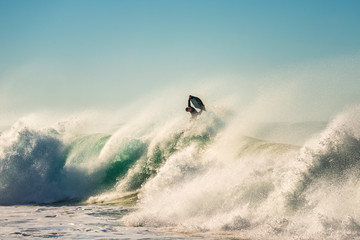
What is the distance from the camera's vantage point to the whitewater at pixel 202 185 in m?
8.26

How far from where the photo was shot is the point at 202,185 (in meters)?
10.7

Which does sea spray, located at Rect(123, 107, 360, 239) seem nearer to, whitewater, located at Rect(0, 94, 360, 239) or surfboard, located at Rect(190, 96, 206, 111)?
whitewater, located at Rect(0, 94, 360, 239)

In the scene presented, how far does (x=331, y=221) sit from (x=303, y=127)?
1690 centimetres

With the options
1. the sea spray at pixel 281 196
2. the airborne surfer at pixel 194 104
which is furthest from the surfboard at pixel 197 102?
the sea spray at pixel 281 196

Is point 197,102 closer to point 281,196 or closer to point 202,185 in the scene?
point 202,185

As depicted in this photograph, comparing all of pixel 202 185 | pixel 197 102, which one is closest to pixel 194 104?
pixel 197 102

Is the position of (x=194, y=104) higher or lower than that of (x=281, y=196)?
higher

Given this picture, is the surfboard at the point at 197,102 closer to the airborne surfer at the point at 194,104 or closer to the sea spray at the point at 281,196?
the airborne surfer at the point at 194,104

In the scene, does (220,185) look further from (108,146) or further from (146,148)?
(108,146)

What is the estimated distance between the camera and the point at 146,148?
19.6 m

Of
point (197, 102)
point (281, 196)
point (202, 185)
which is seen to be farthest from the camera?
point (197, 102)

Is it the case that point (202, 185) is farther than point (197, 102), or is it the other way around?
point (197, 102)

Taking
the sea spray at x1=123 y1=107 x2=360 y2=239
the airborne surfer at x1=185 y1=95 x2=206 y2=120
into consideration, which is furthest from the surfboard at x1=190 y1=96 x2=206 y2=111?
the sea spray at x1=123 y1=107 x2=360 y2=239

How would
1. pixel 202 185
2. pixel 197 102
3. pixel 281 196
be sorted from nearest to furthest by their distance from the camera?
pixel 281 196
pixel 202 185
pixel 197 102
